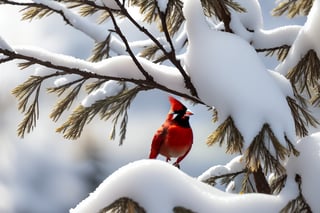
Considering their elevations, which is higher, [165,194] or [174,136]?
[165,194]

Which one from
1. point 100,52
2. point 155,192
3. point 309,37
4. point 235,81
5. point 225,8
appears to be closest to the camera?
point 155,192

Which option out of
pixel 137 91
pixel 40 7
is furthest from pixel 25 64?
pixel 137 91

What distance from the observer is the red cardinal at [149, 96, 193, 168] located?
10.4 feet

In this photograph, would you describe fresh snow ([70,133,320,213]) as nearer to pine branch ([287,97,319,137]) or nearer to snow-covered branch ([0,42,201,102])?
pine branch ([287,97,319,137])

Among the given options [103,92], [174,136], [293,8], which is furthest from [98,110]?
[293,8]

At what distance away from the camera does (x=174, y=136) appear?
318 cm

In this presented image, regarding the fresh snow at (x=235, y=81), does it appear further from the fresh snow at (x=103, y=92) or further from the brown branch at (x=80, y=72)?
the fresh snow at (x=103, y=92)

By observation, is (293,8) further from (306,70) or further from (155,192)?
(155,192)

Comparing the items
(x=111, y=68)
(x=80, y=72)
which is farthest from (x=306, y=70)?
(x=80, y=72)

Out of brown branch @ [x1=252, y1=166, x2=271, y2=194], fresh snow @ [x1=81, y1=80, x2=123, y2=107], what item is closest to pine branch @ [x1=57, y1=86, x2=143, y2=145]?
fresh snow @ [x1=81, y1=80, x2=123, y2=107]

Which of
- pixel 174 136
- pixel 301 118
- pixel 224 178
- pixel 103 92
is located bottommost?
pixel 224 178

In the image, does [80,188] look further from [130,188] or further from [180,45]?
[130,188]

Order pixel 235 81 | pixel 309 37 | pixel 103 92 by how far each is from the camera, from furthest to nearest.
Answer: pixel 103 92, pixel 309 37, pixel 235 81

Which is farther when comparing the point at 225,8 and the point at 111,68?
the point at 225,8
